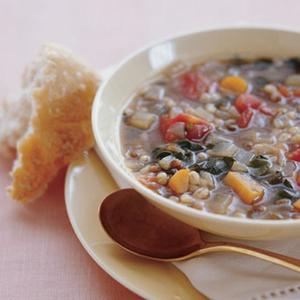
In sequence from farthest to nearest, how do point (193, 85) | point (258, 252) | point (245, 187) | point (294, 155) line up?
point (193, 85)
point (294, 155)
point (245, 187)
point (258, 252)

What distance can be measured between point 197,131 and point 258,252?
0.79 m

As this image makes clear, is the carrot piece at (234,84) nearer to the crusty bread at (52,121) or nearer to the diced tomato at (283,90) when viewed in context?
the diced tomato at (283,90)

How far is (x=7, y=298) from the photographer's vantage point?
286 centimetres

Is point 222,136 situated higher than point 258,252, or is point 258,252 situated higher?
point 222,136

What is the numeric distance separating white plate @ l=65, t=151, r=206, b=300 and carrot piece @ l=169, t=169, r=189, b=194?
345 mm

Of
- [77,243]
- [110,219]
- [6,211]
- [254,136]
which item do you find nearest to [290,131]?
[254,136]

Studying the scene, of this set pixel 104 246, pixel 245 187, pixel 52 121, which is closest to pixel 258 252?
pixel 245 187

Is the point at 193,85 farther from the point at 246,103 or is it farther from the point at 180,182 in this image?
the point at 180,182

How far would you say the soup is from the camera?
2.81m

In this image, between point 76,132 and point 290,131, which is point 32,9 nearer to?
point 76,132

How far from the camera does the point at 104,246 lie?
9.41 ft

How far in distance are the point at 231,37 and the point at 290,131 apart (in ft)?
3.02

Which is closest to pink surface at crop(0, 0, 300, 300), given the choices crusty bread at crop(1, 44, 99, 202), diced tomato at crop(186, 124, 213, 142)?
crusty bread at crop(1, 44, 99, 202)

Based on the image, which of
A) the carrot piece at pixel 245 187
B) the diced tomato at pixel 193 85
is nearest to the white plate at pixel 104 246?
the carrot piece at pixel 245 187
